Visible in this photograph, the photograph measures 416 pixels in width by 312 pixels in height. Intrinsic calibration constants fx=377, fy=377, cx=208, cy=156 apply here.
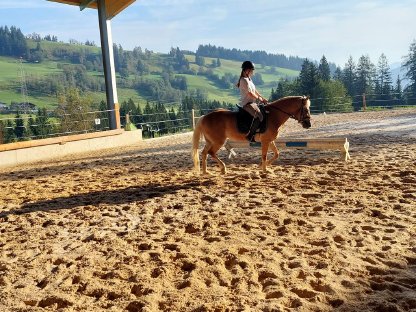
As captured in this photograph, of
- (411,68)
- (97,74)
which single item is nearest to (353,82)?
(411,68)

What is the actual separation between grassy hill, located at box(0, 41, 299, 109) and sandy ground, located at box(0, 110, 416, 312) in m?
103

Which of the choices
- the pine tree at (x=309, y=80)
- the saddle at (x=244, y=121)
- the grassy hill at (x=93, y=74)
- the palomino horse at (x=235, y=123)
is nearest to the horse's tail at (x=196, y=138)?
the palomino horse at (x=235, y=123)

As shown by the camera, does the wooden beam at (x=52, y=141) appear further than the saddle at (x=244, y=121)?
Yes

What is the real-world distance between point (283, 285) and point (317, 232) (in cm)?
134

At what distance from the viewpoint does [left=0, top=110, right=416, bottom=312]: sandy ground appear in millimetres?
3111

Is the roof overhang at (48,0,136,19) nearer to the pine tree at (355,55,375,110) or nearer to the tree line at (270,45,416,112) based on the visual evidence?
the tree line at (270,45,416,112)

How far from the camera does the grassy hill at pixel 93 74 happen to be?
10906 cm

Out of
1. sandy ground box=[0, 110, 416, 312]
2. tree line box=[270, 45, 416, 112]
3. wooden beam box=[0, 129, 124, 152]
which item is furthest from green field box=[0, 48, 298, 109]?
sandy ground box=[0, 110, 416, 312]

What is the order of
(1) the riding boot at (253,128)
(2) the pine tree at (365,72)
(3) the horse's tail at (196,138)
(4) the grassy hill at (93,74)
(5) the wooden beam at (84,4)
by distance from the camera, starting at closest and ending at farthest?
(1) the riding boot at (253,128)
(3) the horse's tail at (196,138)
(5) the wooden beam at (84,4)
(2) the pine tree at (365,72)
(4) the grassy hill at (93,74)

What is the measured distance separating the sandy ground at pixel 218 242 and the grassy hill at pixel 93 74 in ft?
337

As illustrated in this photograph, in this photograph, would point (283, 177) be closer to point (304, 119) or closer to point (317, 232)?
point (304, 119)

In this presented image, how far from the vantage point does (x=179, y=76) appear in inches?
6181

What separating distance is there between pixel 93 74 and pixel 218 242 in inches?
5774

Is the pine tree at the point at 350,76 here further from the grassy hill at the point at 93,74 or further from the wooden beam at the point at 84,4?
the wooden beam at the point at 84,4
